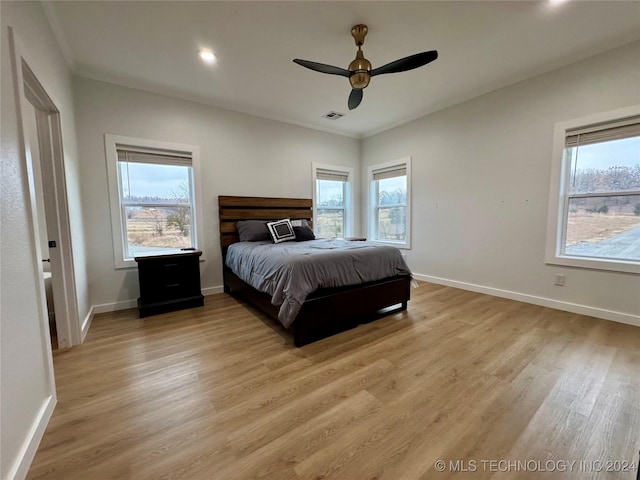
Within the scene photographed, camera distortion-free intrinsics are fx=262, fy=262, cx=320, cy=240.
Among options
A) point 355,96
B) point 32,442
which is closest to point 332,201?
point 355,96

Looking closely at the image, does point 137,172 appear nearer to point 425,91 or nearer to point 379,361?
point 379,361

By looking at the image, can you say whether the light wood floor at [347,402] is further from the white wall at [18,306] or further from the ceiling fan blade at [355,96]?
the ceiling fan blade at [355,96]

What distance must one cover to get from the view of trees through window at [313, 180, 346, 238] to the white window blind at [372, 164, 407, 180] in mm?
675

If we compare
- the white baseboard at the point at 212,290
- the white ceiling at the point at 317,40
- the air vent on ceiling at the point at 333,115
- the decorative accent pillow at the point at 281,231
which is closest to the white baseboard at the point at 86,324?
the white baseboard at the point at 212,290

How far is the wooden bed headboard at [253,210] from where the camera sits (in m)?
3.86

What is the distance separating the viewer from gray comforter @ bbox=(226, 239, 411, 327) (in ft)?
7.25

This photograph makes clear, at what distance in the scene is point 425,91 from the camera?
347cm

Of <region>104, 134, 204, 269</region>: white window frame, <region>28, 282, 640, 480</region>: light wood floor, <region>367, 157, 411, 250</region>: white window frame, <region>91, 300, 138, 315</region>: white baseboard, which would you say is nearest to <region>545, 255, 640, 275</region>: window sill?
<region>28, 282, 640, 480</region>: light wood floor

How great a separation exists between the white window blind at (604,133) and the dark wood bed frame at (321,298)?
90.9 inches

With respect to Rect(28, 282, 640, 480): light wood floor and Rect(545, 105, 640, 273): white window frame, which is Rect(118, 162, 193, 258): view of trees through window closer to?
Rect(28, 282, 640, 480): light wood floor

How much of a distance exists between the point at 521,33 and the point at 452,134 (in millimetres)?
1545

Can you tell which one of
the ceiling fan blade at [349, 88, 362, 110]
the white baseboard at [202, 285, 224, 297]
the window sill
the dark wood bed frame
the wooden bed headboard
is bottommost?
the white baseboard at [202, 285, 224, 297]

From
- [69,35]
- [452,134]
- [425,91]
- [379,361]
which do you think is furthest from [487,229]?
[69,35]

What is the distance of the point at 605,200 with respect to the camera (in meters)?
2.72
